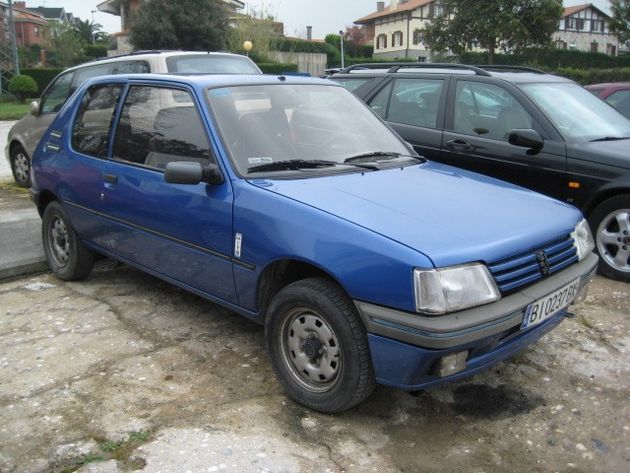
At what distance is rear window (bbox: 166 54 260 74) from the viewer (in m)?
7.94

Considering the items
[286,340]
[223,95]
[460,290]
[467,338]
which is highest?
[223,95]

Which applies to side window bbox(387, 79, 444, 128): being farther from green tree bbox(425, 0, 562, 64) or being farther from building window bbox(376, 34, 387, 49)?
building window bbox(376, 34, 387, 49)

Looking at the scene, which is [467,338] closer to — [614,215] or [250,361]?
[250,361]

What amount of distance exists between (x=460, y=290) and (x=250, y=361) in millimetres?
1616

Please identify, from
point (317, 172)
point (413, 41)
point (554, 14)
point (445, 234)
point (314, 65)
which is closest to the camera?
point (445, 234)

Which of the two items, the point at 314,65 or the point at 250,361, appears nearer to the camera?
the point at 250,361

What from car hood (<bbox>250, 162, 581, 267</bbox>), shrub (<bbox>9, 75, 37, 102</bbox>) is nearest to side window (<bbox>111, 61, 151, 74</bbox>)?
car hood (<bbox>250, 162, 581, 267</bbox>)

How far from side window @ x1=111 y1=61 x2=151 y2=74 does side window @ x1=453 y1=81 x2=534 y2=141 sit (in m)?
3.87

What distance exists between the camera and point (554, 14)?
25.2 m

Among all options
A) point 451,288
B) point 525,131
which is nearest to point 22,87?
point 525,131

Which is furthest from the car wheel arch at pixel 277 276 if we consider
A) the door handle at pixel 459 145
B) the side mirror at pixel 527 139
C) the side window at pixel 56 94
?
the side window at pixel 56 94

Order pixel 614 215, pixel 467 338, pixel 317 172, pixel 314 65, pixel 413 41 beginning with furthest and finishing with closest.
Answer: pixel 413 41
pixel 314 65
pixel 614 215
pixel 317 172
pixel 467 338

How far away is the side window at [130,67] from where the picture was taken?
25.8 feet

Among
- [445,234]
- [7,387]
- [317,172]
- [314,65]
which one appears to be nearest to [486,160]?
[317,172]
